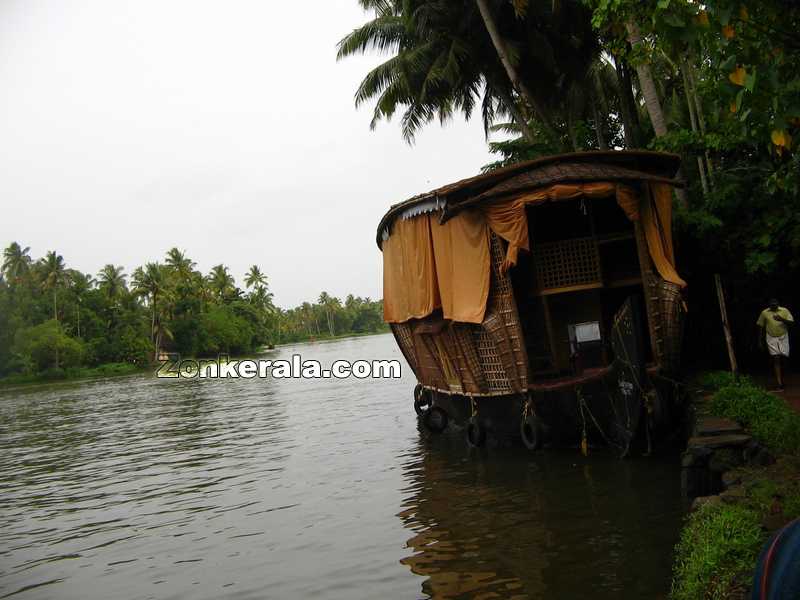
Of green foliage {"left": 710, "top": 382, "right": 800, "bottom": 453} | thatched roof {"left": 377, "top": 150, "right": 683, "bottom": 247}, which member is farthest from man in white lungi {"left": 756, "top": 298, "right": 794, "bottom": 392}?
thatched roof {"left": 377, "top": 150, "right": 683, "bottom": 247}

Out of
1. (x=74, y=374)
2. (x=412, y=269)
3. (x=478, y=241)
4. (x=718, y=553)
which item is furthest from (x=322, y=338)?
(x=718, y=553)

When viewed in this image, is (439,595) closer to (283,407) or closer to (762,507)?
(762,507)

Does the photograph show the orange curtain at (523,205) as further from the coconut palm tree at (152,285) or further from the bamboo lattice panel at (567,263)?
the coconut palm tree at (152,285)

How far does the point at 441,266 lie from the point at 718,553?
6515 millimetres

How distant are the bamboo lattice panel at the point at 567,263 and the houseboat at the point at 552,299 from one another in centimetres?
2

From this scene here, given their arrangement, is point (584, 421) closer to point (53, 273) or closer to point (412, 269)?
point (412, 269)

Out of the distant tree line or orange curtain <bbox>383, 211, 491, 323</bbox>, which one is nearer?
orange curtain <bbox>383, 211, 491, 323</bbox>

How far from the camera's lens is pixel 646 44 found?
7980 mm

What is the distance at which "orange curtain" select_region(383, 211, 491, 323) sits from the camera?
9078 millimetres

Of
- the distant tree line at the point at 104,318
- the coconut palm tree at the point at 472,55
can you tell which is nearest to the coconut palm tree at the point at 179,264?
the distant tree line at the point at 104,318

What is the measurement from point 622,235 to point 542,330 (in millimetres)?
1935

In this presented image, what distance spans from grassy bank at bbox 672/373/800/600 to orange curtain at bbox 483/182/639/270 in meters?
3.30

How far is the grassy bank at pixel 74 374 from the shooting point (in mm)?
47531

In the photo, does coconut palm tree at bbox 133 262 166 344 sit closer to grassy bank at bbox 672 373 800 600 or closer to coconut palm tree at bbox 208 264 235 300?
coconut palm tree at bbox 208 264 235 300
